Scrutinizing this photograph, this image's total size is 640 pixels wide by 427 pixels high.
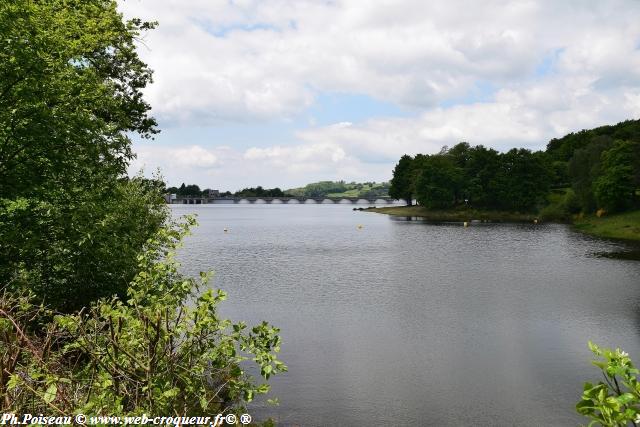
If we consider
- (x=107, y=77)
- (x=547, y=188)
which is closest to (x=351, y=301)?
(x=107, y=77)

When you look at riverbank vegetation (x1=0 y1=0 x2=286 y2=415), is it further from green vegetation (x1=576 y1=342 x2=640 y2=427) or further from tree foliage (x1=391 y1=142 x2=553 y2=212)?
tree foliage (x1=391 y1=142 x2=553 y2=212)

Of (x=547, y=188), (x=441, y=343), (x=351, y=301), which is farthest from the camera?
(x=547, y=188)

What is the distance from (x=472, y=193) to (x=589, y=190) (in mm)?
46193

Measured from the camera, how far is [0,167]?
15180 millimetres

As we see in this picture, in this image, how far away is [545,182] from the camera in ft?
472

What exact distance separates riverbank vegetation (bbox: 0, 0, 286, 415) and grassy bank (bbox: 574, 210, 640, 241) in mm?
90141

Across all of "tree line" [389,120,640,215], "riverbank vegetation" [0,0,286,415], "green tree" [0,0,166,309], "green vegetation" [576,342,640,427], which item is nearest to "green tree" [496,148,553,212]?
"tree line" [389,120,640,215]

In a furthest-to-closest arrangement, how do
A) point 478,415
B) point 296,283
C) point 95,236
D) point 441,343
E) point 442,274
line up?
point 442,274 < point 296,283 < point 441,343 < point 478,415 < point 95,236

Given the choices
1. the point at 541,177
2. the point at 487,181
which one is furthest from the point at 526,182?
the point at 487,181

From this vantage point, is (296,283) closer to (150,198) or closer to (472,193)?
(150,198)

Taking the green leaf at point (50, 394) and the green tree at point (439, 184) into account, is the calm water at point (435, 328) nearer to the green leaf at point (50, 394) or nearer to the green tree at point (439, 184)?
the green leaf at point (50, 394)

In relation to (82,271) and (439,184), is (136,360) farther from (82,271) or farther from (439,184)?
(439,184)

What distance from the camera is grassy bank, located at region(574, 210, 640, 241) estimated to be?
85694 millimetres

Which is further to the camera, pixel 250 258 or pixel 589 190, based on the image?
pixel 589 190
